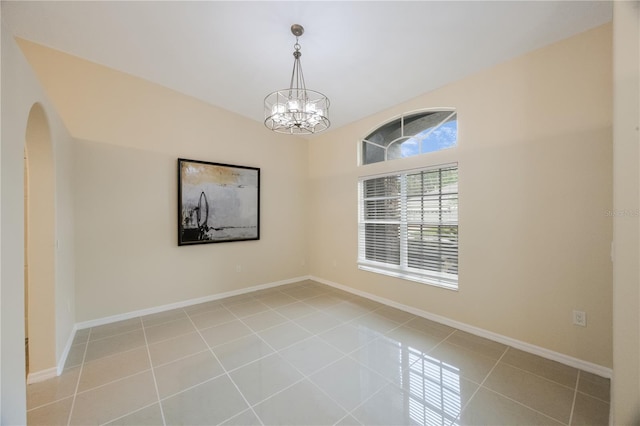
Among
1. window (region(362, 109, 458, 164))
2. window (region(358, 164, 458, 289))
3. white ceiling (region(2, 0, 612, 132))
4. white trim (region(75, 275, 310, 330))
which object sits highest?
white ceiling (region(2, 0, 612, 132))

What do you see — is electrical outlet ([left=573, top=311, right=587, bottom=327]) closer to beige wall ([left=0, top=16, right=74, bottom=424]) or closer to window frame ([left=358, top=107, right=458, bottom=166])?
window frame ([left=358, top=107, right=458, bottom=166])

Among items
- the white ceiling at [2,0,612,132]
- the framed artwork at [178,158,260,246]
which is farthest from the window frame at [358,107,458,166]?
the framed artwork at [178,158,260,246]

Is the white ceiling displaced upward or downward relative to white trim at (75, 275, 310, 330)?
upward

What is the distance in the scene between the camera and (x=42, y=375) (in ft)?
6.68

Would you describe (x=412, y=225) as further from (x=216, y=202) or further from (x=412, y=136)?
(x=216, y=202)

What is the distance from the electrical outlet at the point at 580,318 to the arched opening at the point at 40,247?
15.1ft

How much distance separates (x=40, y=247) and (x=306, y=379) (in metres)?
2.50

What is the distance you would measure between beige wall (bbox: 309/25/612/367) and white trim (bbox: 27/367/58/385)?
383 cm

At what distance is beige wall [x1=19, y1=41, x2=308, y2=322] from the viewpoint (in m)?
2.94
